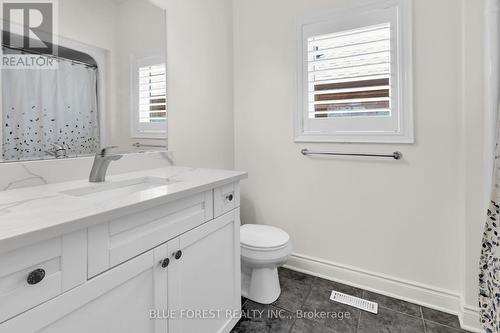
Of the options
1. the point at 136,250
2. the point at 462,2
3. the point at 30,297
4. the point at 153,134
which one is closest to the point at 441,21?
the point at 462,2

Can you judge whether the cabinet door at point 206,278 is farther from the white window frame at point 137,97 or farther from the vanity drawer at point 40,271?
the white window frame at point 137,97

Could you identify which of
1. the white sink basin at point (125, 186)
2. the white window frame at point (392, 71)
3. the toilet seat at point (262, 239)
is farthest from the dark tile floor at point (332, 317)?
the white window frame at point (392, 71)

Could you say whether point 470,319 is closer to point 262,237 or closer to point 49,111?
point 262,237

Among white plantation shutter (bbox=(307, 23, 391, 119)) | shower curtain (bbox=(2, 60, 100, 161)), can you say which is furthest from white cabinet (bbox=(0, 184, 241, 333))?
white plantation shutter (bbox=(307, 23, 391, 119))

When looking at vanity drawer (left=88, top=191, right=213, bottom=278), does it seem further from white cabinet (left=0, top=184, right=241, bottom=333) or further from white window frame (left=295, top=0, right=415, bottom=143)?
white window frame (left=295, top=0, right=415, bottom=143)

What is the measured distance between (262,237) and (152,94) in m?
1.14

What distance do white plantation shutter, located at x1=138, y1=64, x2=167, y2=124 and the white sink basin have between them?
401mm

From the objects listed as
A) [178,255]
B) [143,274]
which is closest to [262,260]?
[178,255]

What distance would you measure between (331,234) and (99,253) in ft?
5.53

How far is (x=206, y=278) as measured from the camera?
4.05ft

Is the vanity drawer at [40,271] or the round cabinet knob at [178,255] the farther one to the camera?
the round cabinet knob at [178,255]

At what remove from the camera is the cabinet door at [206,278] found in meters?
1.08

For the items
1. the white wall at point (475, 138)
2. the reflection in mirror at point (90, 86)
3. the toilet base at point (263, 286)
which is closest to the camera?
the reflection in mirror at point (90, 86)

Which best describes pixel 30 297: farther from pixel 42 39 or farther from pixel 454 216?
pixel 454 216
